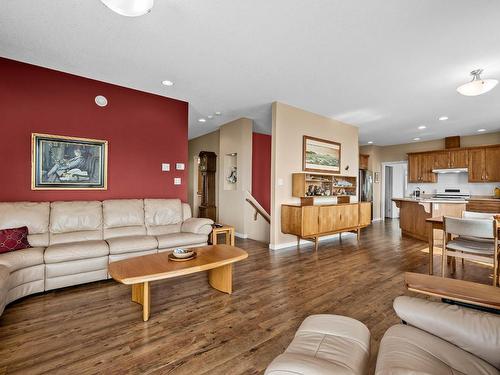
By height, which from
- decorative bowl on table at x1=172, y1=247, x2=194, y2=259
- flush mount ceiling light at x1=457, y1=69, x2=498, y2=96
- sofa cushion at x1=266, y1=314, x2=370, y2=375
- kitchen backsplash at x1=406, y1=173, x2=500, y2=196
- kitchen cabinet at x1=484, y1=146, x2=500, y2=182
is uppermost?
flush mount ceiling light at x1=457, y1=69, x2=498, y2=96

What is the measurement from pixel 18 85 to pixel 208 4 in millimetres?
2919

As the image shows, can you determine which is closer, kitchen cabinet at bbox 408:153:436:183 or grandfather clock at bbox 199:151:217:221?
grandfather clock at bbox 199:151:217:221

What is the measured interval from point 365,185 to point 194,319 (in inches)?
305

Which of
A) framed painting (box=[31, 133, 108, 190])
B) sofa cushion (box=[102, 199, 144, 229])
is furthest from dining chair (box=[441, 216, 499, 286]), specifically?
framed painting (box=[31, 133, 108, 190])

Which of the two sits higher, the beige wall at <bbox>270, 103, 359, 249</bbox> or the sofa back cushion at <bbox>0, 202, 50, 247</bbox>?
the beige wall at <bbox>270, 103, 359, 249</bbox>

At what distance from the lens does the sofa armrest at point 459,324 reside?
1.12 metres

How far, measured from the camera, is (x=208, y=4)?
2.16 m

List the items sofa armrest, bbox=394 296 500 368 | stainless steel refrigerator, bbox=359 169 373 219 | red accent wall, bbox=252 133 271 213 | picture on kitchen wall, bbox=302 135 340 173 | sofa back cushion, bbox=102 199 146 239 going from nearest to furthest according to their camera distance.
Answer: sofa armrest, bbox=394 296 500 368
sofa back cushion, bbox=102 199 146 239
picture on kitchen wall, bbox=302 135 340 173
red accent wall, bbox=252 133 271 213
stainless steel refrigerator, bbox=359 169 373 219

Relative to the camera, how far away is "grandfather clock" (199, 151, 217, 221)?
661 centimetres

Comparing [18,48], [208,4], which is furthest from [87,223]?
[208,4]

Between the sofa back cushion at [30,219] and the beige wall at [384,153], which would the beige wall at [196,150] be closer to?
the sofa back cushion at [30,219]

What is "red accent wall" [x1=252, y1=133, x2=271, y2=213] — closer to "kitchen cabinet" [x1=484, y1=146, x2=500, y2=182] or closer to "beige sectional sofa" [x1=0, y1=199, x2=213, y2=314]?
"beige sectional sofa" [x1=0, y1=199, x2=213, y2=314]

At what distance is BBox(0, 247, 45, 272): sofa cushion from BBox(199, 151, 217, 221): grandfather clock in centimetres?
407

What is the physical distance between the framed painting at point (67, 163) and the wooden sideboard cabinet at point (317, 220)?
127 inches
